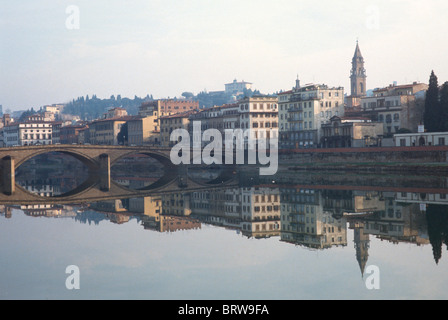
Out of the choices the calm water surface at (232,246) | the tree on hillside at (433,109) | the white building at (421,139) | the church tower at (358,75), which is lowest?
the calm water surface at (232,246)

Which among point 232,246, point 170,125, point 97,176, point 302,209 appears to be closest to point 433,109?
point 302,209

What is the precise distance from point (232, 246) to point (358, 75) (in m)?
167

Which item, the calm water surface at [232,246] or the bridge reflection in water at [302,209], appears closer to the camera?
the calm water surface at [232,246]

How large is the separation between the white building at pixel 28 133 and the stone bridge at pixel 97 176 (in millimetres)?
100584

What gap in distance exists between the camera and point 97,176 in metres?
89.9

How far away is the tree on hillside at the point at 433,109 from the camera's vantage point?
84.7 metres

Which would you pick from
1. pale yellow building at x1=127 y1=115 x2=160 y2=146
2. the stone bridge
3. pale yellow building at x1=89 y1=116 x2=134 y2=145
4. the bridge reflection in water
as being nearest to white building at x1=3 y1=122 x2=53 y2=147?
pale yellow building at x1=89 y1=116 x2=134 y2=145

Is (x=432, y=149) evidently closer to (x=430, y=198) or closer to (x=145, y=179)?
(x=430, y=198)

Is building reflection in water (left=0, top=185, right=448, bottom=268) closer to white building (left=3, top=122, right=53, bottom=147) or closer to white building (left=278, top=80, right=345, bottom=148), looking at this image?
white building (left=278, top=80, right=345, bottom=148)

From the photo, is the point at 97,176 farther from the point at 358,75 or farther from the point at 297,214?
the point at 358,75

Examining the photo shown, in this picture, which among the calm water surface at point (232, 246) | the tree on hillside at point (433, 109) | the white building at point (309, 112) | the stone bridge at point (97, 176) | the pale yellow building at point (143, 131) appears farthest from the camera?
the pale yellow building at point (143, 131)

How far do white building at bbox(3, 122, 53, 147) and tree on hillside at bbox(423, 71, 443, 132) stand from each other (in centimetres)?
13281

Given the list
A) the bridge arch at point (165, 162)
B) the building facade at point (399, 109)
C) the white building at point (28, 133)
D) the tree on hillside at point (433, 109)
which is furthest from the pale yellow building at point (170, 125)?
the tree on hillside at point (433, 109)

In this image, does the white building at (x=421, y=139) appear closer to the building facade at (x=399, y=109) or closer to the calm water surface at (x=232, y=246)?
the building facade at (x=399, y=109)
